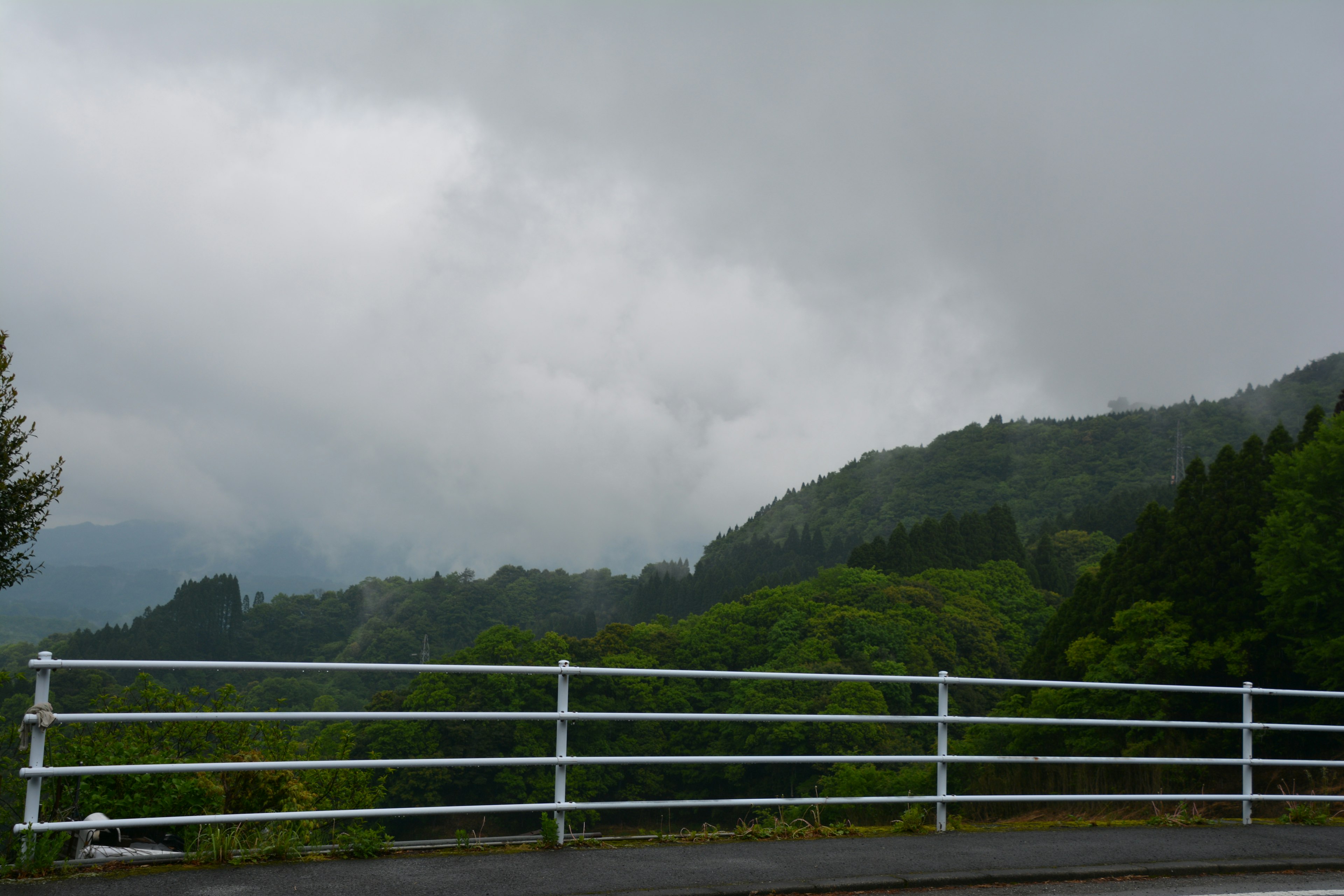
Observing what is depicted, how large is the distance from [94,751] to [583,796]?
Answer: 57.2 metres

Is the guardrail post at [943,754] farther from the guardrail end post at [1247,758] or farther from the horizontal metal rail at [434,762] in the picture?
the guardrail end post at [1247,758]

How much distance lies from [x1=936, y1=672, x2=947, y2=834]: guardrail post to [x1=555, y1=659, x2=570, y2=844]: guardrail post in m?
2.35

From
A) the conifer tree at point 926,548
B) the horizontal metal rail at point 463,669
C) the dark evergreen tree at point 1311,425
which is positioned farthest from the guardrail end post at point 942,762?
the conifer tree at point 926,548

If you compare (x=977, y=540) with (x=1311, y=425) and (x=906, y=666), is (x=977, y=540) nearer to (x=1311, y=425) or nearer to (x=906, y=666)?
(x=906, y=666)

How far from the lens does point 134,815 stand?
5.72 metres

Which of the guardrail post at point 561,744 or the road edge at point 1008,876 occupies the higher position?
the guardrail post at point 561,744

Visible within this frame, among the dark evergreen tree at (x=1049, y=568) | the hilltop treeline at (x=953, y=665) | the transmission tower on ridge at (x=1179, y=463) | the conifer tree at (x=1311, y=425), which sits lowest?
the hilltop treeline at (x=953, y=665)

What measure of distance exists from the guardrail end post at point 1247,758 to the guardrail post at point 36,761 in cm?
756

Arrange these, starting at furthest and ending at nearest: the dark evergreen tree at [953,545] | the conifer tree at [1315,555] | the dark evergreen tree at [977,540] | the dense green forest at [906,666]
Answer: the dark evergreen tree at [977,540]
the dark evergreen tree at [953,545]
the conifer tree at [1315,555]
the dense green forest at [906,666]

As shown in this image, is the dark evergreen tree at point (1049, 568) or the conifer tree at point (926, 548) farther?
the dark evergreen tree at point (1049, 568)

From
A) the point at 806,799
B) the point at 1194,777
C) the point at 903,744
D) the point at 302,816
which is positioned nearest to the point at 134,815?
the point at 302,816

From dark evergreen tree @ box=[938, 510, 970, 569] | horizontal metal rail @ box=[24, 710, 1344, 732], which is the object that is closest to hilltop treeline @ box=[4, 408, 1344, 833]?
horizontal metal rail @ box=[24, 710, 1344, 732]

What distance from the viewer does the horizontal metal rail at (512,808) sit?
4.52m

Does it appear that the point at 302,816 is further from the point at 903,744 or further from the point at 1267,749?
the point at 903,744
